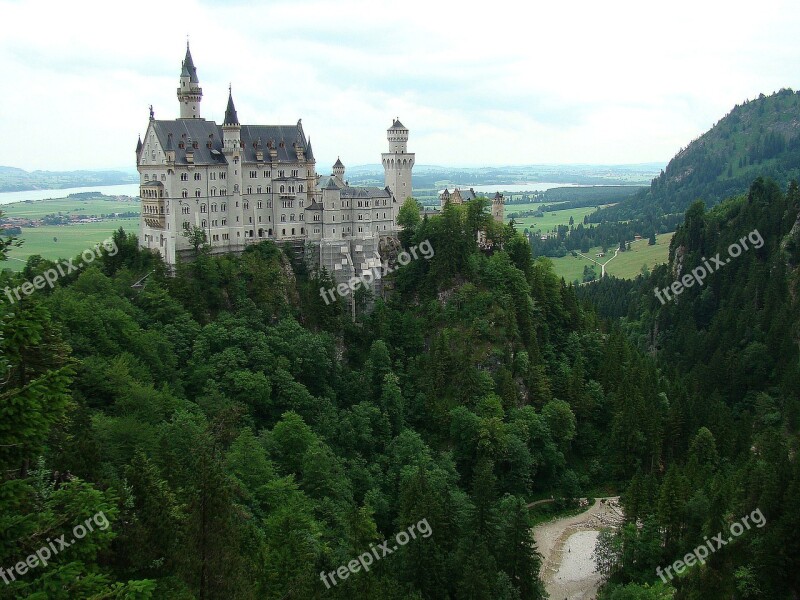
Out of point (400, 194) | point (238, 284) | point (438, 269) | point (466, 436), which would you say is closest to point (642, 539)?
point (466, 436)

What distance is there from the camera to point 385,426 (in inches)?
2945

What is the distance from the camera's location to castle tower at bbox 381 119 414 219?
324 feet

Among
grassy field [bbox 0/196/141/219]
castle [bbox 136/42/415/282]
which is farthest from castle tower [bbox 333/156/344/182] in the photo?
grassy field [bbox 0/196/141/219]

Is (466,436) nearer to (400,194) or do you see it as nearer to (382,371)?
(382,371)

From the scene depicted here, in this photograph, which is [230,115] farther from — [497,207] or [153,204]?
[497,207]

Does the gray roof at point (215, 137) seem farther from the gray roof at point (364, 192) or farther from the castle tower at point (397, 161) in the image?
the castle tower at point (397, 161)

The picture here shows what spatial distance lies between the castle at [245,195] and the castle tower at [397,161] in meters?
4.28

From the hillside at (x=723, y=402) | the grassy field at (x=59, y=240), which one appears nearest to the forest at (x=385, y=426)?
the hillside at (x=723, y=402)

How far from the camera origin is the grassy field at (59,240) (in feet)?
311

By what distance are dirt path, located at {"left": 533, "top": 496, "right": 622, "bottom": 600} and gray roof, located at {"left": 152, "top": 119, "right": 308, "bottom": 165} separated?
164ft

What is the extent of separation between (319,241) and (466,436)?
94.6 feet

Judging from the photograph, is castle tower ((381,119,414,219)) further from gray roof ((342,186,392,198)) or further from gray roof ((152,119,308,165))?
gray roof ((152,119,308,165))

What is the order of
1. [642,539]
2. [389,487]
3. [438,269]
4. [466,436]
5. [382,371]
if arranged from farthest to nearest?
[438,269], [382,371], [466,436], [389,487], [642,539]

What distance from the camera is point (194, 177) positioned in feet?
274
